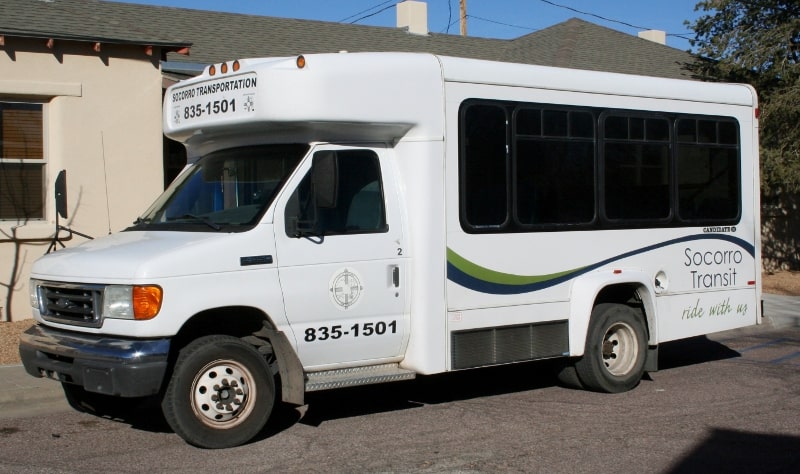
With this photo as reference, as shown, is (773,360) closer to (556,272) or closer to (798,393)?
(798,393)

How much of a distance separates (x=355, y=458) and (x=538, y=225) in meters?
2.77

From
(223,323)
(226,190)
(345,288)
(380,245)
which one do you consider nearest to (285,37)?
(226,190)

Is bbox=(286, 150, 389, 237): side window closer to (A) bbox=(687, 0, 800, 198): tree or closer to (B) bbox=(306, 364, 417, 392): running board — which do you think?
(B) bbox=(306, 364, 417, 392): running board

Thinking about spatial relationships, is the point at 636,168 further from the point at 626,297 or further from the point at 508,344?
the point at 508,344

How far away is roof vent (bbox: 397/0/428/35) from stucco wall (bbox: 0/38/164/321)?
9380mm

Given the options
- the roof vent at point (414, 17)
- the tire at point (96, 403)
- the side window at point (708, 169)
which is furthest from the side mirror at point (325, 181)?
the roof vent at point (414, 17)

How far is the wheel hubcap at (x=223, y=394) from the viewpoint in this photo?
680cm

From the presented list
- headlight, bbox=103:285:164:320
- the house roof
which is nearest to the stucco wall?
the house roof

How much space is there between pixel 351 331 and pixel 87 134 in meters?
6.52

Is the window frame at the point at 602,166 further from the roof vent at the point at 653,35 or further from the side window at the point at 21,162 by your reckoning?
the roof vent at the point at 653,35

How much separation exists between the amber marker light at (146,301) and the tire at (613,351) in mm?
4121

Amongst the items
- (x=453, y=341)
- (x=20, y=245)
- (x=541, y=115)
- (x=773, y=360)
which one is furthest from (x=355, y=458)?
(x=20, y=245)

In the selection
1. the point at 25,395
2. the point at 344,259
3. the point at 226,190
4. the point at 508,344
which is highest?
the point at 226,190

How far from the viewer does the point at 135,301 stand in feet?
21.2
